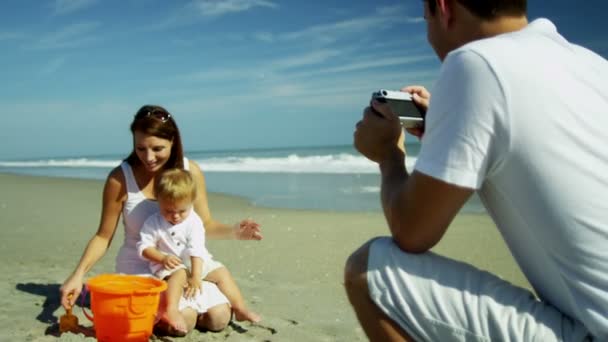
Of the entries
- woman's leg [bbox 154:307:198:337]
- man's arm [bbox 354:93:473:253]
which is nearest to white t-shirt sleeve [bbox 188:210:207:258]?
woman's leg [bbox 154:307:198:337]

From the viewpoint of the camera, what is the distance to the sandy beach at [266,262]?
3.75 metres

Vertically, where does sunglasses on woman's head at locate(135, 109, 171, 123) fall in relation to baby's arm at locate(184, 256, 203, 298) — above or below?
above

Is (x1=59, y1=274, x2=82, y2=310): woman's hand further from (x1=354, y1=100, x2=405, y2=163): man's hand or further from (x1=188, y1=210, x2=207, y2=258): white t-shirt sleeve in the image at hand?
(x1=354, y1=100, x2=405, y2=163): man's hand

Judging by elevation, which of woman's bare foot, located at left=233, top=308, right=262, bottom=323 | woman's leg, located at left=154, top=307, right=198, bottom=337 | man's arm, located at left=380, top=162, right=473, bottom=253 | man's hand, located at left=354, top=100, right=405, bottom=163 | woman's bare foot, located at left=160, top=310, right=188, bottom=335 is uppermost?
man's hand, located at left=354, top=100, right=405, bottom=163

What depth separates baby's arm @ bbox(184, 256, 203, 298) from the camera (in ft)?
12.1

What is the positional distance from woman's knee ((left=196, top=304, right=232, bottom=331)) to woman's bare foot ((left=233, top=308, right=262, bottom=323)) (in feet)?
0.23

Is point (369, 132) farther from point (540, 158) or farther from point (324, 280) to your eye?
point (324, 280)

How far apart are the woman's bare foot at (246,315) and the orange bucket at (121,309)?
0.79 meters

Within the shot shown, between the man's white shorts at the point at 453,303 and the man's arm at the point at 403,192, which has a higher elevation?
the man's arm at the point at 403,192

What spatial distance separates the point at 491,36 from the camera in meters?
1.91

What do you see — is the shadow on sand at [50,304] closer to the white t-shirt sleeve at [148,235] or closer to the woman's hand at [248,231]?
the white t-shirt sleeve at [148,235]

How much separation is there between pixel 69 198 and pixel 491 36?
35.9 feet

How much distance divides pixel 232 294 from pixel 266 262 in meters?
1.78

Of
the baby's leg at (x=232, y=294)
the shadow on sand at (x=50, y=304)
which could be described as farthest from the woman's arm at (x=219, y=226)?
the shadow on sand at (x=50, y=304)
